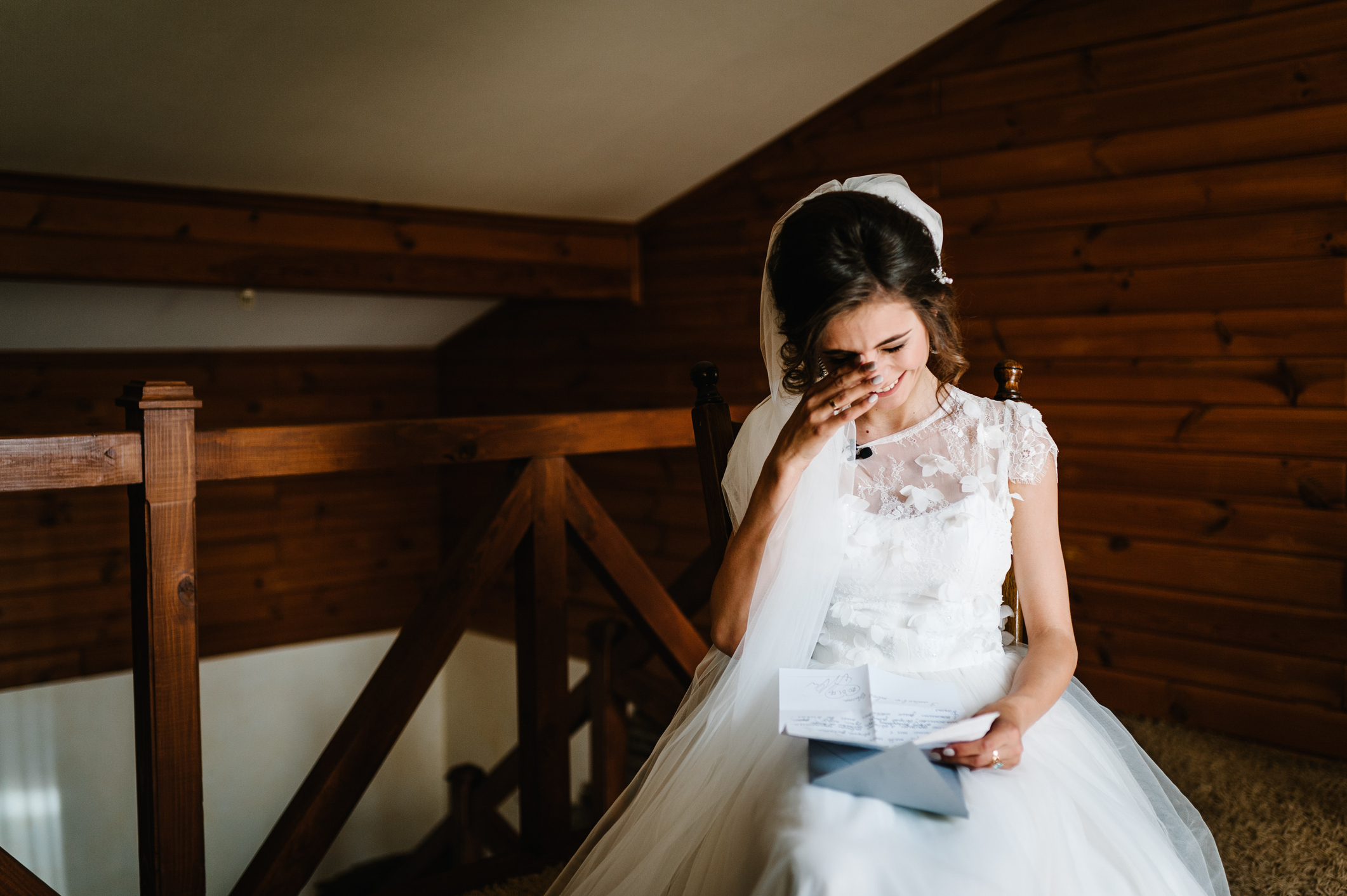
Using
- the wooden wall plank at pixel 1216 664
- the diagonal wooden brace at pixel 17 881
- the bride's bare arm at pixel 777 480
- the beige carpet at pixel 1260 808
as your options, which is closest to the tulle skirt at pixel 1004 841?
the bride's bare arm at pixel 777 480

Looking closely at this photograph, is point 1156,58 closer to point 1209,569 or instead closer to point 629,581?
point 1209,569

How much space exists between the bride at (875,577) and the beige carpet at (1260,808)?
1.91 feet

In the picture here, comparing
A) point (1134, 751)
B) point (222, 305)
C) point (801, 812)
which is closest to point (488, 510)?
point (801, 812)

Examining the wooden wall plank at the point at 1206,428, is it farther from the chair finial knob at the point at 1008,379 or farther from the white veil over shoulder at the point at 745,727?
the white veil over shoulder at the point at 745,727

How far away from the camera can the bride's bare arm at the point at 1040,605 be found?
1.32 meters

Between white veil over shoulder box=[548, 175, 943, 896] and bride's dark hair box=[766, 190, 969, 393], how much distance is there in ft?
0.16

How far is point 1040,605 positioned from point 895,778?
1.68 feet

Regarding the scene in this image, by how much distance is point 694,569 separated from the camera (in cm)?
255

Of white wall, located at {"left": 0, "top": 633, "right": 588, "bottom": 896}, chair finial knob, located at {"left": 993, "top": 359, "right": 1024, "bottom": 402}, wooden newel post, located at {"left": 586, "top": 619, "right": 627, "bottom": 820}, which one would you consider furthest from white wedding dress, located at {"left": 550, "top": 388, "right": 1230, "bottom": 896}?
white wall, located at {"left": 0, "top": 633, "right": 588, "bottom": 896}

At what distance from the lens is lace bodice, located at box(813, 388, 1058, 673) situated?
140 centimetres

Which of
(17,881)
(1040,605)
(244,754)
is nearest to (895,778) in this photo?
(1040,605)

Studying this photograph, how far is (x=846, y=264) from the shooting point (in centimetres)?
135

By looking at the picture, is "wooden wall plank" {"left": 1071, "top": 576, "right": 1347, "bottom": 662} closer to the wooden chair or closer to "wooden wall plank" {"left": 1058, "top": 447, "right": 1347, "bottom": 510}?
"wooden wall plank" {"left": 1058, "top": 447, "right": 1347, "bottom": 510}

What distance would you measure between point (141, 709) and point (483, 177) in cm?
214
